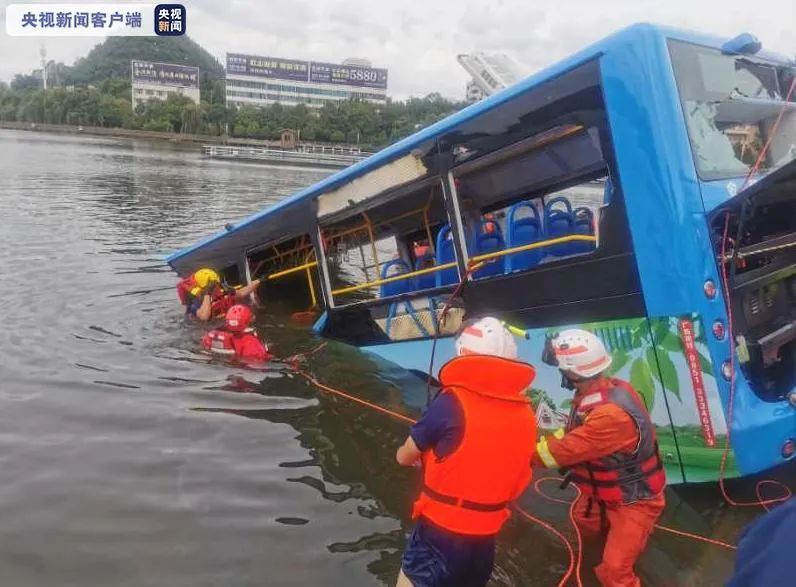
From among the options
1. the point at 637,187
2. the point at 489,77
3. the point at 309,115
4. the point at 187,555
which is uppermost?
the point at 309,115

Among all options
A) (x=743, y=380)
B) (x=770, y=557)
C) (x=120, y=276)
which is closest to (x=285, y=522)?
(x=743, y=380)

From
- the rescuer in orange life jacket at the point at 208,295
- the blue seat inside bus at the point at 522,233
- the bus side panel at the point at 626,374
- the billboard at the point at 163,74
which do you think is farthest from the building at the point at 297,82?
the bus side panel at the point at 626,374

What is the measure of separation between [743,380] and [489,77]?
4085 mm

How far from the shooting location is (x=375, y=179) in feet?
21.6

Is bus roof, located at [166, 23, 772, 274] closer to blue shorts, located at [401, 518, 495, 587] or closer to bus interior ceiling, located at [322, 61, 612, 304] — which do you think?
bus interior ceiling, located at [322, 61, 612, 304]

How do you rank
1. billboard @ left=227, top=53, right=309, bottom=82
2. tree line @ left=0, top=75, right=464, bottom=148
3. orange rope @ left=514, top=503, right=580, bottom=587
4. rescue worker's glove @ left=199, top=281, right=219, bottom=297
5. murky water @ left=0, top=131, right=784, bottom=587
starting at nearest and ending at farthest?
orange rope @ left=514, top=503, right=580, bottom=587 < murky water @ left=0, top=131, right=784, bottom=587 < rescue worker's glove @ left=199, top=281, right=219, bottom=297 < tree line @ left=0, top=75, right=464, bottom=148 < billboard @ left=227, top=53, right=309, bottom=82

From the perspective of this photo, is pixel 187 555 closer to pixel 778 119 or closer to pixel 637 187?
pixel 637 187

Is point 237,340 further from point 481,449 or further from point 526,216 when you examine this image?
point 481,449

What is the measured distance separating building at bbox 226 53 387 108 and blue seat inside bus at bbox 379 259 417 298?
106892mm

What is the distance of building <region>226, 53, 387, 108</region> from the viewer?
375 ft

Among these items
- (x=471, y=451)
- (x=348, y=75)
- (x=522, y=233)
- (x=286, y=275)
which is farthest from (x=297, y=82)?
(x=471, y=451)

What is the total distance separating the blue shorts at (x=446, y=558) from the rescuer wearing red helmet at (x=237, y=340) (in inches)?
214

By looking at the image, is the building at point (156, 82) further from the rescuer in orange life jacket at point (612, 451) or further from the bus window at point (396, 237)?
the rescuer in orange life jacket at point (612, 451)

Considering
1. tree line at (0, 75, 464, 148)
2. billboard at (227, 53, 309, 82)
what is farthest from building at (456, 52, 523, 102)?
billboard at (227, 53, 309, 82)
